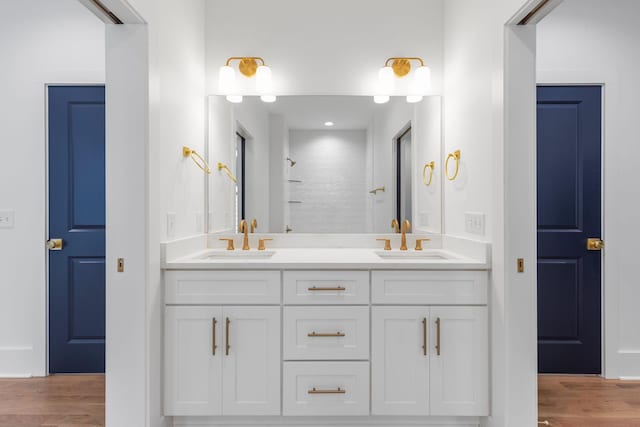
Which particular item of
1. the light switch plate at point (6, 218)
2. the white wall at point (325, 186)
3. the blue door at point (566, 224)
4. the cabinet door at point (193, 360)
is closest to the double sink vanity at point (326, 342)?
the cabinet door at point (193, 360)

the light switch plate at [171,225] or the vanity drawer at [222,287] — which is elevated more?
the light switch plate at [171,225]

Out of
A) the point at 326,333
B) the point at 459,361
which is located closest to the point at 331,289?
the point at 326,333

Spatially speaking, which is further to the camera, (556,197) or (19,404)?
(556,197)

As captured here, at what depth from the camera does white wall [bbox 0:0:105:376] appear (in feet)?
8.24

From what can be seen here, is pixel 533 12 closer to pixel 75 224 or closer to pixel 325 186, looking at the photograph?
pixel 325 186

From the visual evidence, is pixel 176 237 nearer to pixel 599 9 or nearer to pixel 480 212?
pixel 480 212

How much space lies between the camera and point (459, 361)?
183 cm

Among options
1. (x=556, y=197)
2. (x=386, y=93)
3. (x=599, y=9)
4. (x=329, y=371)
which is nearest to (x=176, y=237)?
(x=329, y=371)

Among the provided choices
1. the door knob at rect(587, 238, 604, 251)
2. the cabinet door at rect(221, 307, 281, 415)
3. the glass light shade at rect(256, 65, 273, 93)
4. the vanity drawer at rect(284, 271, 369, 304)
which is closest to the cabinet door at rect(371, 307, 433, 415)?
the vanity drawer at rect(284, 271, 369, 304)

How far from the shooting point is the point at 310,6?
2502mm

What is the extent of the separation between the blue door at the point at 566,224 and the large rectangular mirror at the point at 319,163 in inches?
31.4

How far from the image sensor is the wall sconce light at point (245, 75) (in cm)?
243

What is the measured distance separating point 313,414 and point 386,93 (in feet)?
6.31

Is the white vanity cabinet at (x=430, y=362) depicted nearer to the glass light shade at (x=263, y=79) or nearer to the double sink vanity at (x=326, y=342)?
the double sink vanity at (x=326, y=342)
